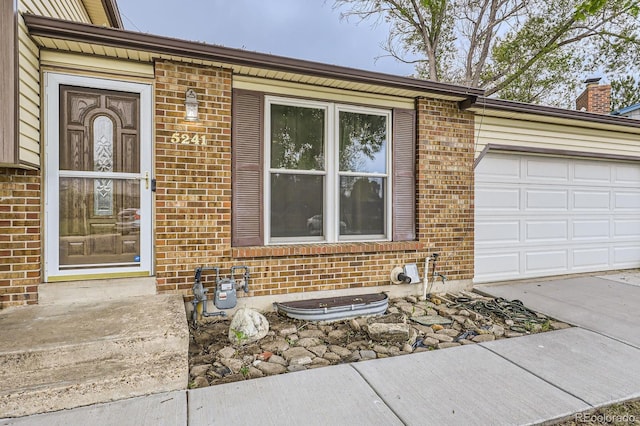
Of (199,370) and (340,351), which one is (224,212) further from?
(340,351)

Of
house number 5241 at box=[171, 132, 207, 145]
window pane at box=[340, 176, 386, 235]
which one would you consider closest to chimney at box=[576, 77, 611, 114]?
window pane at box=[340, 176, 386, 235]

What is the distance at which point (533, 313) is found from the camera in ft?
12.9

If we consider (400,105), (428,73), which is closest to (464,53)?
(428,73)

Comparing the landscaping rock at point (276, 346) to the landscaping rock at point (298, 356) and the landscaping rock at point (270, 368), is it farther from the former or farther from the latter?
the landscaping rock at point (270, 368)

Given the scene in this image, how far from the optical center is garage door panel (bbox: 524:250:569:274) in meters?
5.43

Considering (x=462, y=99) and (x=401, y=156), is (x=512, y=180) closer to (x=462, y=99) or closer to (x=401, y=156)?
(x=462, y=99)

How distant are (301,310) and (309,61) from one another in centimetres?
274

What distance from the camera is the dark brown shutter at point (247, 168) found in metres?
3.77

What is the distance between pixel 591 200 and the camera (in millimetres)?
5887

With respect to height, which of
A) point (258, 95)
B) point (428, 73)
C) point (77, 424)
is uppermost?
point (428, 73)

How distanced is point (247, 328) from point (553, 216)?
5296mm

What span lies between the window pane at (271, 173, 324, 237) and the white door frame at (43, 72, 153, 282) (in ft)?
4.46

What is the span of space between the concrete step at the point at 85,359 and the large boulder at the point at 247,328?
54 centimetres

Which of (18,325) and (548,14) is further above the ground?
(548,14)
